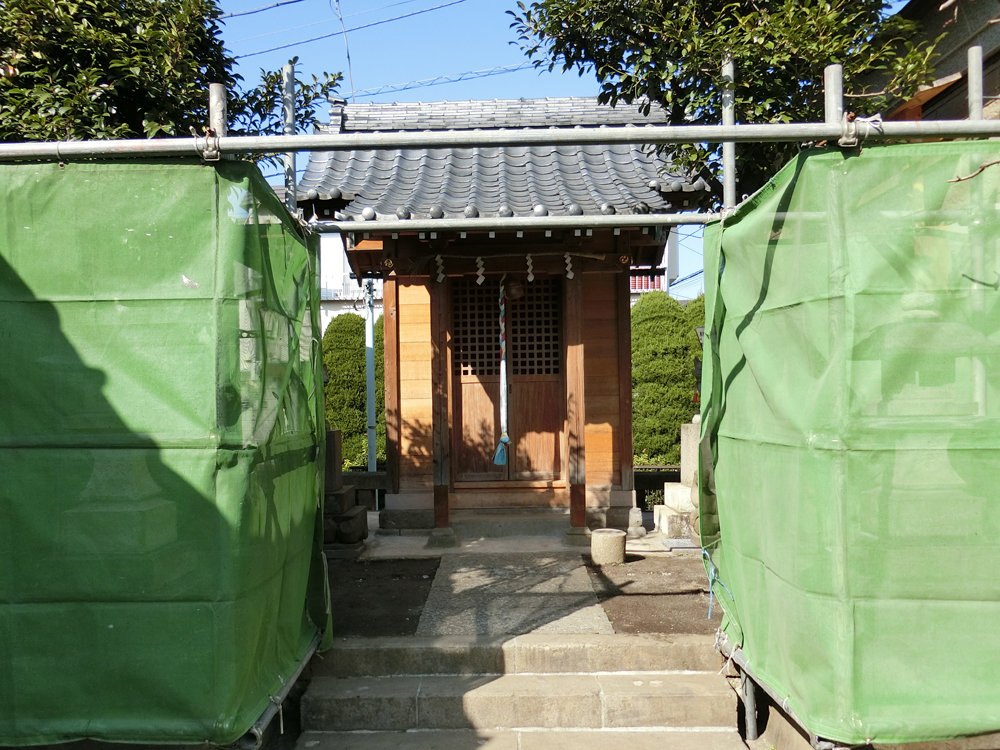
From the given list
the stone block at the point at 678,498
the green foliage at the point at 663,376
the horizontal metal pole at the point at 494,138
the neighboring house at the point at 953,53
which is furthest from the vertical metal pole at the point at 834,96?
the green foliage at the point at 663,376

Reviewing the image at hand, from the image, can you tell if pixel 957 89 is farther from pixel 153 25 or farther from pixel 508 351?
pixel 153 25

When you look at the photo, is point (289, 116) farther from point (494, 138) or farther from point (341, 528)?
point (341, 528)

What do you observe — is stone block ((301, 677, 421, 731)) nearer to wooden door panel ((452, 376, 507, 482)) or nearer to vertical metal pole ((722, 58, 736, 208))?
vertical metal pole ((722, 58, 736, 208))

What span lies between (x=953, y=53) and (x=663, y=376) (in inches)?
380

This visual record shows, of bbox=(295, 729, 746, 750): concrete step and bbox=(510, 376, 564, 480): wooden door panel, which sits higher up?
bbox=(510, 376, 564, 480): wooden door panel

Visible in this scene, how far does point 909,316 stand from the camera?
2.85 meters

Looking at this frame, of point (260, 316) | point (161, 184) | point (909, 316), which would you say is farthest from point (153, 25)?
point (909, 316)

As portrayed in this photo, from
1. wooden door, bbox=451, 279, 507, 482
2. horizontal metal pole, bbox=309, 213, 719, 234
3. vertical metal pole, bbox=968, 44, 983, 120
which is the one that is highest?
vertical metal pole, bbox=968, 44, 983, 120

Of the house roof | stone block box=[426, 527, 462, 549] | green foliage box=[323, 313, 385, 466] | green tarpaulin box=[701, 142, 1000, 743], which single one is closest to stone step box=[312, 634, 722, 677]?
green tarpaulin box=[701, 142, 1000, 743]

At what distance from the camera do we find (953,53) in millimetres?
6191

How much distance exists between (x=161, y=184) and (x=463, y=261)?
5.75 m

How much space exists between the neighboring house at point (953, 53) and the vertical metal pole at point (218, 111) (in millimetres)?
5381

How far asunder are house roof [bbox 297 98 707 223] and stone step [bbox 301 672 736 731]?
15.2 ft

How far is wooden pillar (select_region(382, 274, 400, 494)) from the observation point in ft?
30.2
